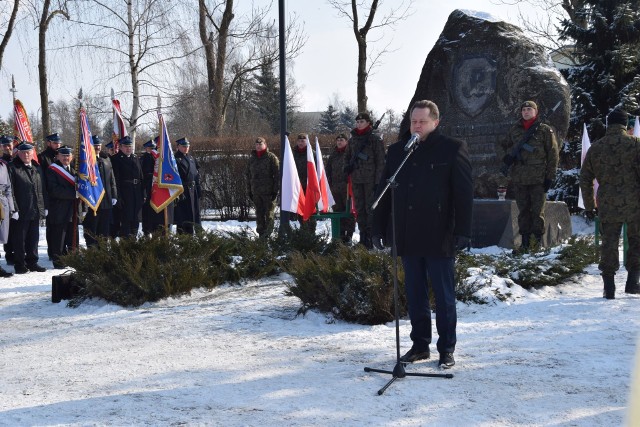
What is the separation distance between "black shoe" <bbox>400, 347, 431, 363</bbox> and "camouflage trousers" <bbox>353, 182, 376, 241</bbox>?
19.7 ft

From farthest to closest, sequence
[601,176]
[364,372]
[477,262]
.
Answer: [477,262], [601,176], [364,372]

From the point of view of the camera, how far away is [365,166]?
11164mm

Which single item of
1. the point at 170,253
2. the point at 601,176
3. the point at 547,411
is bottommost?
the point at 547,411

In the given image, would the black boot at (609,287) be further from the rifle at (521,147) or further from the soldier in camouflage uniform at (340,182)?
the soldier in camouflage uniform at (340,182)

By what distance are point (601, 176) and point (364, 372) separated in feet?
12.8

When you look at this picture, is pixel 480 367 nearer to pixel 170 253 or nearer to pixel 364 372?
pixel 364 372

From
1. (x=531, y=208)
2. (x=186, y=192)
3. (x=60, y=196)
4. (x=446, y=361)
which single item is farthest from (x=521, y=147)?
(x=60, y=196)

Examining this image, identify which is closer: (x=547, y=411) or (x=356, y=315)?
(x=547, y=411)

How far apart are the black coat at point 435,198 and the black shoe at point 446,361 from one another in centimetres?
68

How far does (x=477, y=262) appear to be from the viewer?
800cm

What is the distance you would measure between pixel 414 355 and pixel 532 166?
4.98 metres

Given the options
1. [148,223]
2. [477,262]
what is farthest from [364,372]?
[148,223]

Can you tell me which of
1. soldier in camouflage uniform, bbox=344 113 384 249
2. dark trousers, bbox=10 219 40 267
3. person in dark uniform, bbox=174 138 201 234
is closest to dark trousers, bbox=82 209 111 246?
dark trousers, bbox=10 219 40 267

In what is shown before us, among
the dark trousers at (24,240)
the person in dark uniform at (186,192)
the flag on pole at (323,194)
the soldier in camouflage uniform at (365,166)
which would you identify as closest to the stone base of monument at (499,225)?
the soldier in camouflage uniform at (365,166)
